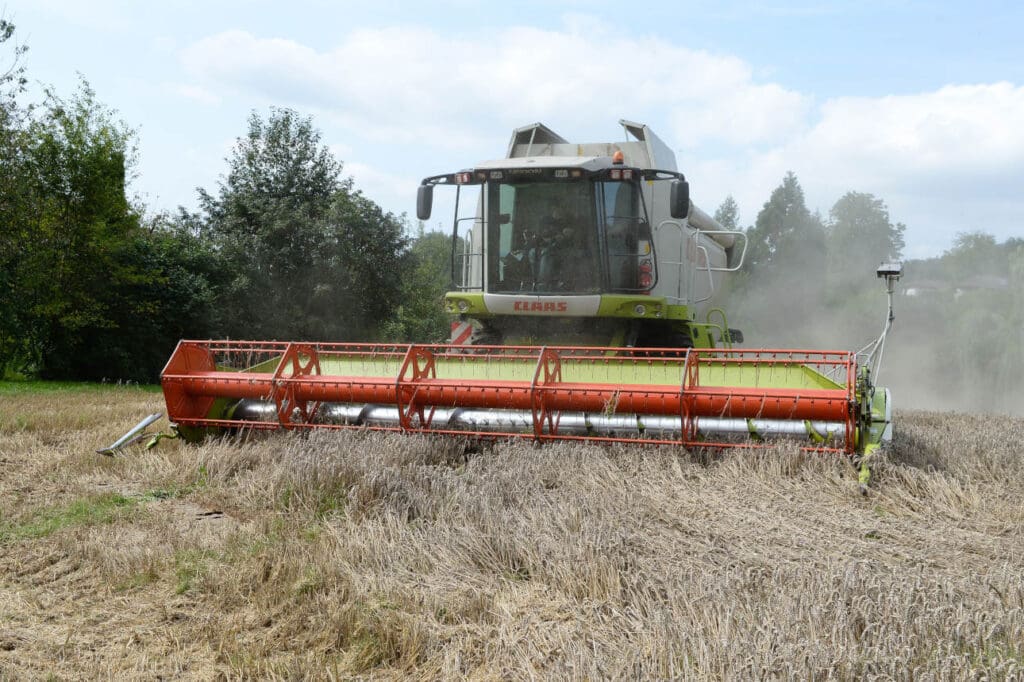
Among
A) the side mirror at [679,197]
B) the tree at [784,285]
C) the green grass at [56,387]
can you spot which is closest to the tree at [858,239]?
the tree at [784,285]

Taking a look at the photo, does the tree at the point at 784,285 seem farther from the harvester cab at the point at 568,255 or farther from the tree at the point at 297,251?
the tree at the point at 297,251

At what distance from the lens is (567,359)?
5602 mm

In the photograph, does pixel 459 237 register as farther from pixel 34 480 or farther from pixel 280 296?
pixel 280 296

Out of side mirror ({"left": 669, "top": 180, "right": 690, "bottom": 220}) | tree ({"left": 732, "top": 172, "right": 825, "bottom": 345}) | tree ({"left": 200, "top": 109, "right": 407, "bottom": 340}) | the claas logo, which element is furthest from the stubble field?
tree ({"left": 200, "top": 109, "right": 407, "bottom": 340})

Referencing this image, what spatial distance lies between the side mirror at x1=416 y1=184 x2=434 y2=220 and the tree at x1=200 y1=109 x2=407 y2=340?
462 inches

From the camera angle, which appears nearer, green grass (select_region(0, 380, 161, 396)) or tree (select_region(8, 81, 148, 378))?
green grass (select_region(0, 380, 161, 396))

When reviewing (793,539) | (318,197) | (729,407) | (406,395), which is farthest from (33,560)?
(318,197)

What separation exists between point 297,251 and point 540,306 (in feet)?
44.0

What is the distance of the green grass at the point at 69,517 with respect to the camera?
12.8ft

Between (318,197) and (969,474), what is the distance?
59.4 feet

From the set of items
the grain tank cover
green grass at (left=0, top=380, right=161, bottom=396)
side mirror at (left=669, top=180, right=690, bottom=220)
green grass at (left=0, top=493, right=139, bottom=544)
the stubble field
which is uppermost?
the grain tank cover

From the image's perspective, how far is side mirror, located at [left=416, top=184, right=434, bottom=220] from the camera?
7.50m

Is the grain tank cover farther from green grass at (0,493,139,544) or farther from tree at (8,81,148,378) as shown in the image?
tree at (8,81,148,378)

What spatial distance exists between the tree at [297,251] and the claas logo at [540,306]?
40.4ft
